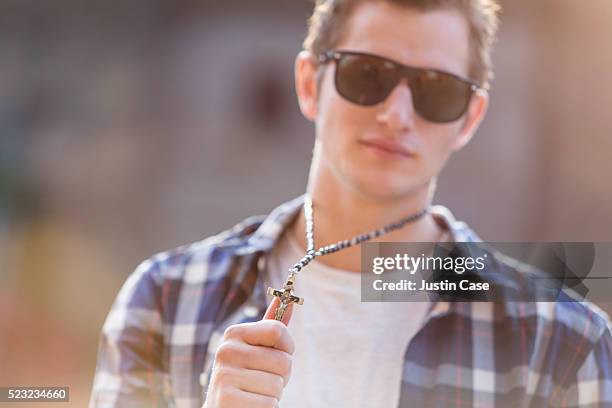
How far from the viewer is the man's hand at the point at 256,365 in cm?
76

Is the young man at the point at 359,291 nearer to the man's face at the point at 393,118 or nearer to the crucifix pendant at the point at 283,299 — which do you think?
the man's face at the point at 393,118

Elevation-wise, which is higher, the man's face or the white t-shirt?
the man's face

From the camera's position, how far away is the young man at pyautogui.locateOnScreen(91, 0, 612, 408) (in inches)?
39.4

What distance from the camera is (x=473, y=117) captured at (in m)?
1.15

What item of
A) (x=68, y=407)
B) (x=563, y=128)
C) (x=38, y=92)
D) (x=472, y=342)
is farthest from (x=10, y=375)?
(x=563, y=128)

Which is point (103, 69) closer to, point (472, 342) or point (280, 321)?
point (280, 321)

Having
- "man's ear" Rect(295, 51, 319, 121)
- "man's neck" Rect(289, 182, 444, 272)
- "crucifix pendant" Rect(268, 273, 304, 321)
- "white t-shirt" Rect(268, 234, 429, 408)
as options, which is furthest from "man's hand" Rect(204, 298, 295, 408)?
"man's ear" Rect(295, 51, 319, 121)

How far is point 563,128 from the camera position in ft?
3.92

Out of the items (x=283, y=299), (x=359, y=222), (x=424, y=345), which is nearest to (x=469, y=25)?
A: (x=359, y=222)

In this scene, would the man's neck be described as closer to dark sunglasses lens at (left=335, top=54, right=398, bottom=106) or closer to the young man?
the young man

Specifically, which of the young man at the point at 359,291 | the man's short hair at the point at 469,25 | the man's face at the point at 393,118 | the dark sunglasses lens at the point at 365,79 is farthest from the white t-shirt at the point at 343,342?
the man's short hair at the point at 469,25

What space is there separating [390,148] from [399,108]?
0.06m

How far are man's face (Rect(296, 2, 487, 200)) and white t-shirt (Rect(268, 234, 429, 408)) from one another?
156 mm

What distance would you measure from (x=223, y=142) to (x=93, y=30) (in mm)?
280
